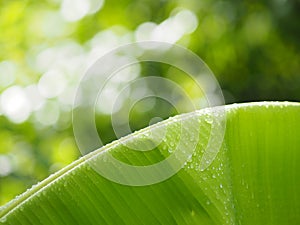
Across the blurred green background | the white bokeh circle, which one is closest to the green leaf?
the white bokeh circle

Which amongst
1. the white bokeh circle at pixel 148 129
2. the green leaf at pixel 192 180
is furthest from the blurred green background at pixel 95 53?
the green leaf at pixel 192 180

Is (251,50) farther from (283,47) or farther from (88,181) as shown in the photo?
(88,181)

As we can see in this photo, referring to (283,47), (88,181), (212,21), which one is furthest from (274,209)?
(212,21)

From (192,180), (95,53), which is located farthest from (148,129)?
(95,53)

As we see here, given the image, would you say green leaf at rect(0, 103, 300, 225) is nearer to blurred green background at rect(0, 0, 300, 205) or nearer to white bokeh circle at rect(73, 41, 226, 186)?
white bokeh circle at rect(73, 41, 226, 186)

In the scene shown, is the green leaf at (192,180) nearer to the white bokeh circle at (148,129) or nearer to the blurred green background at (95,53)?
the white bokeh circle at (148,129)
